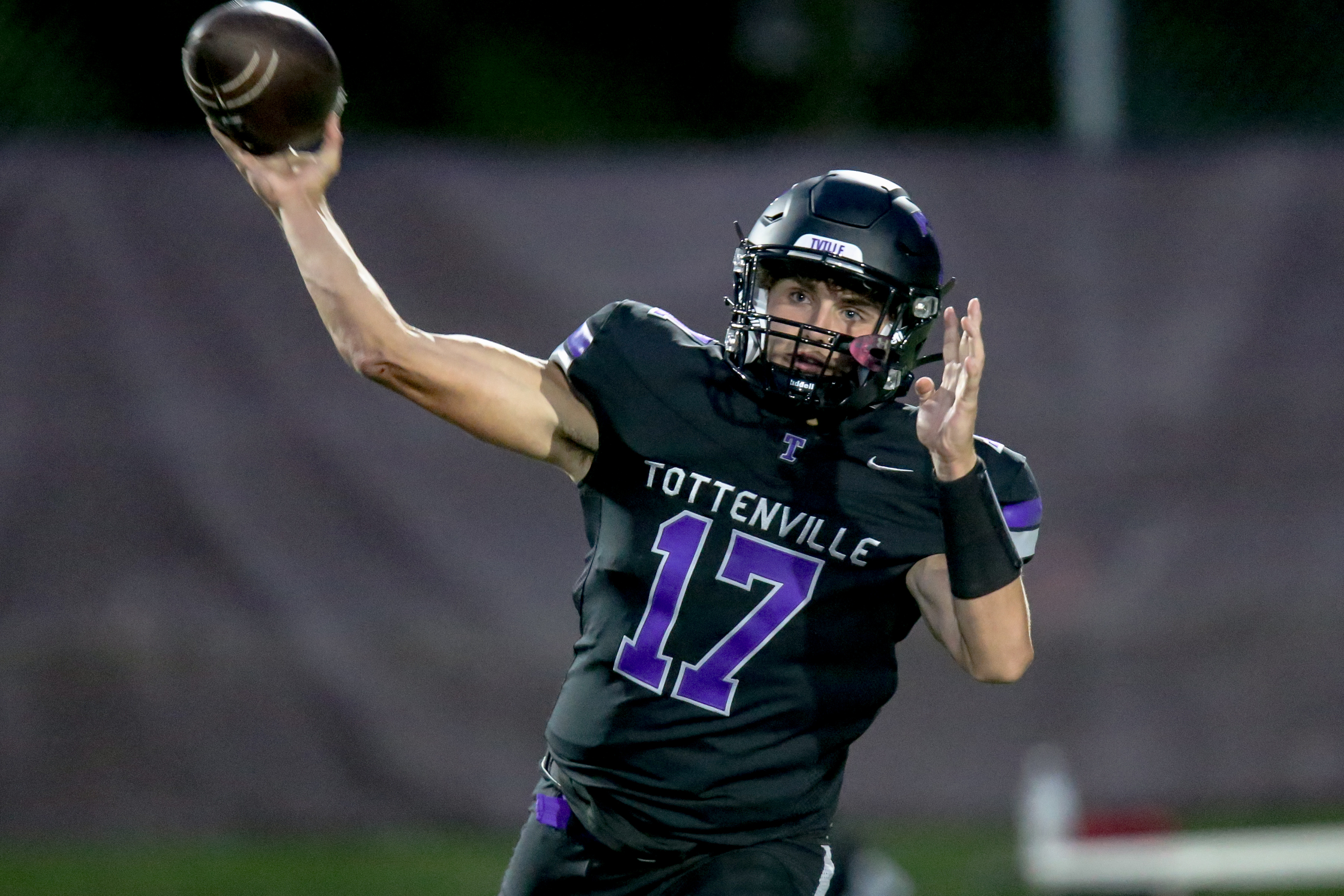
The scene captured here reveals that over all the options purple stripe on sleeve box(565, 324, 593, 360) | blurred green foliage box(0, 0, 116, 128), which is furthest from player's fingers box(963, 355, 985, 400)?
blurred green foliage box(0, 0, 116, 128)

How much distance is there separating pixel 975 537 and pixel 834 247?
655 mm

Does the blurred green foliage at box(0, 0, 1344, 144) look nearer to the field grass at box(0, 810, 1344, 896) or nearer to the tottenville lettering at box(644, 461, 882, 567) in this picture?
the field grass at box(0, 810, 1344, 896)

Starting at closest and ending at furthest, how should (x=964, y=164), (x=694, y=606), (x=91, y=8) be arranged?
(x=694, y=606) → (x=964, y=164) → (x=91, y=8)

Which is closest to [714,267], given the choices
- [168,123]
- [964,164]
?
[964,164]

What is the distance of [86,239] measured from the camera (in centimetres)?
619

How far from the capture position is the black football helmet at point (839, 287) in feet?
10.5

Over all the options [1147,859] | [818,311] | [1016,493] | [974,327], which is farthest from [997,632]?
[1147,859]

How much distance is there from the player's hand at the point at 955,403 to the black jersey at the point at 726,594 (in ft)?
0.96

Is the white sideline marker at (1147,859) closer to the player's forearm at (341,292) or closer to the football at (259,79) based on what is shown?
the player's forearm at (341,292)

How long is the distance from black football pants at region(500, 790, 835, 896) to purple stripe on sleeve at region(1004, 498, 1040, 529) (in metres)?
0.74

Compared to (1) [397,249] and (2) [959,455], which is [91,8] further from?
(2) [959,455]

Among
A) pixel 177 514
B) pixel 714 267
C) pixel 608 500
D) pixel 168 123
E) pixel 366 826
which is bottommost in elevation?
pixel 366 826

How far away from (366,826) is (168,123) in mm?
3638

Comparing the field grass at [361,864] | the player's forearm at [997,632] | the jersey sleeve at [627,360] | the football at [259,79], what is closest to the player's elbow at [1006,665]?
the player's forearm at [997,632]
